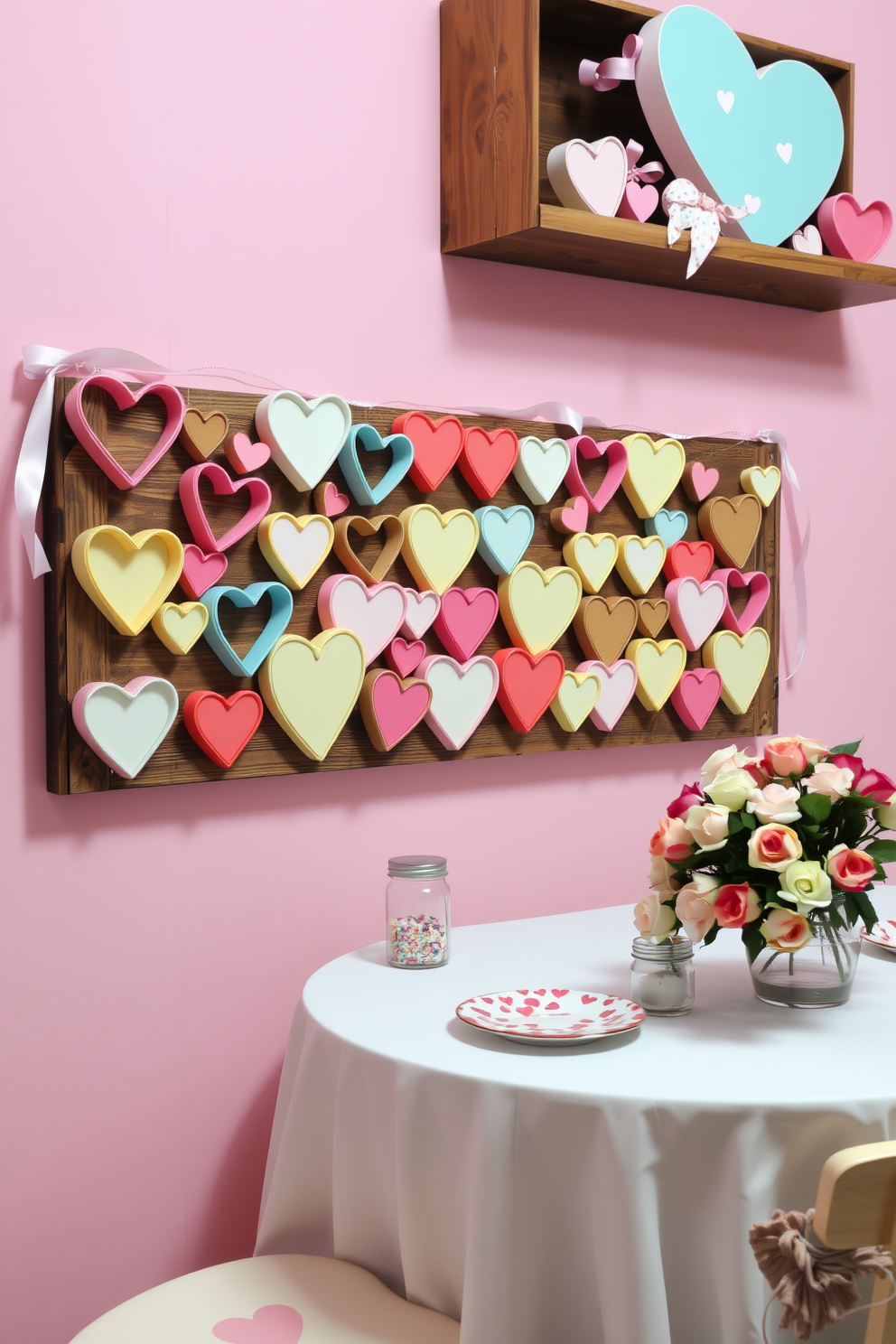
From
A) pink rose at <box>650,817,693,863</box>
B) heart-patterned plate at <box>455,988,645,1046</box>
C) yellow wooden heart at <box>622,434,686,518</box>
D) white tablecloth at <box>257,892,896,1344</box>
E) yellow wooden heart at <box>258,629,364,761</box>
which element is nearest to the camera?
white tablecloth at <box>257,892,896,1344</box>

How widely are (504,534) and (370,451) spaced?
0.90 ft

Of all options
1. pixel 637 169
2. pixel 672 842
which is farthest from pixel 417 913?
pixel 637 169

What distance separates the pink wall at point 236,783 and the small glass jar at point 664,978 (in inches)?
23.6

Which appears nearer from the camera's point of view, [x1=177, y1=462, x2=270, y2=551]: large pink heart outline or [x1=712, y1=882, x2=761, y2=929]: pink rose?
[x1=712, y1=882, x2=761, y2=929]: pink rose

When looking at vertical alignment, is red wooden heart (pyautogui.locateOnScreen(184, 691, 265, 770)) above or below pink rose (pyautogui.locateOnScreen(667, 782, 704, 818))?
above

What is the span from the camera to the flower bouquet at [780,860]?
53.0 inches

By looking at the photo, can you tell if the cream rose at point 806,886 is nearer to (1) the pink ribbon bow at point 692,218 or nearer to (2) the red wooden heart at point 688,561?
(2) the red wooden heart at point 688,561

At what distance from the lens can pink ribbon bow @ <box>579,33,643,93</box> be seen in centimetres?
203

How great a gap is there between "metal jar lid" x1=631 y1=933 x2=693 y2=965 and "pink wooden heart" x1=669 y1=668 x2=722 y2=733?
0.85 m

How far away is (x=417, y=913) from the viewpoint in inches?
66.3

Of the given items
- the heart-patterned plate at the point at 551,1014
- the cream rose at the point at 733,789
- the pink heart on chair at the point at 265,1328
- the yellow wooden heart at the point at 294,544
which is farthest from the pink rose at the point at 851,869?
the yellow wooden heart at the point at 294,544

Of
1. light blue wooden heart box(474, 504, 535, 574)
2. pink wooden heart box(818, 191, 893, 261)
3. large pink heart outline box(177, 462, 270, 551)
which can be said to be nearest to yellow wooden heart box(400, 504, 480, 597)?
light blue wooden heart box(474, 504, 535, 574)

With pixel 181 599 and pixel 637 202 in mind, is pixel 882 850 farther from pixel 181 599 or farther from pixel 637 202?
pixel 637 202

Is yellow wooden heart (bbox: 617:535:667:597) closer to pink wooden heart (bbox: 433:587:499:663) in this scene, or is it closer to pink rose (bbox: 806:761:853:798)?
pink wooden heart (bbox: 433:587:499:663)
